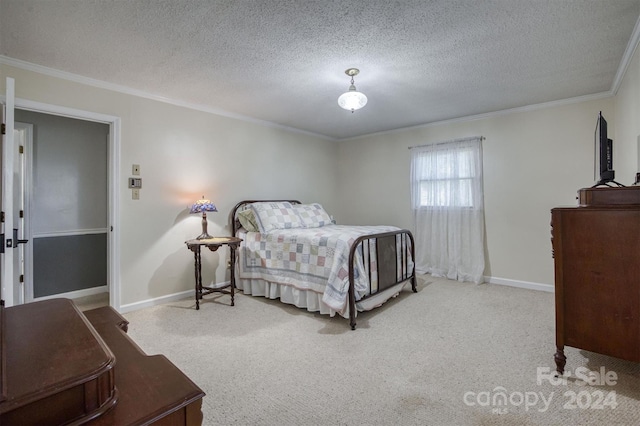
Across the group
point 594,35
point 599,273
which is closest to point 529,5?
point 594,35

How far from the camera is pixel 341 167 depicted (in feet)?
19.1

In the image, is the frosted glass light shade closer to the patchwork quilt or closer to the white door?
the patchwork quilt

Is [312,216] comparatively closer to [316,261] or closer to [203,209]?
[316,261]

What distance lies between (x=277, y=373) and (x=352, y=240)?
1314 mm

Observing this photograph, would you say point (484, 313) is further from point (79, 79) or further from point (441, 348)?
point (79, 79)

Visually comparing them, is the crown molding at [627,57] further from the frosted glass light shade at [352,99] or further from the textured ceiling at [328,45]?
the frosted glass light shade at [352,99]

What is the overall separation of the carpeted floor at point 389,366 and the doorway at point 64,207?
145 cm

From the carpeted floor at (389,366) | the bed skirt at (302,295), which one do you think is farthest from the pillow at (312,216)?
the carpeted floor at (389,366)

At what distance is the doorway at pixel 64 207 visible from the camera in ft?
11.7

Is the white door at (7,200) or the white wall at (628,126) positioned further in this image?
the white wall at (628,126)

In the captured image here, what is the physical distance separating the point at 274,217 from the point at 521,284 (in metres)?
3.33

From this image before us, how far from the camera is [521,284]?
393 cm

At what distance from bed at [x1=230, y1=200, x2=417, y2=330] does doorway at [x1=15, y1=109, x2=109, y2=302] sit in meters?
1.87

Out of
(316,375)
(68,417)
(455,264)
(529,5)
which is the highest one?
(529,5)
